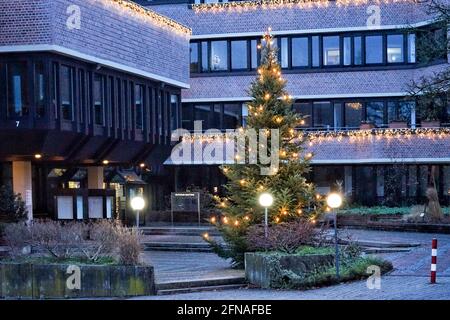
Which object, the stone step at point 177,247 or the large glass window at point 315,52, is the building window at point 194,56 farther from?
the stone step at point 177,247

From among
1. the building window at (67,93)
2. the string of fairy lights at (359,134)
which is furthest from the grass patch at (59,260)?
the string of fairy lights at (359,134)

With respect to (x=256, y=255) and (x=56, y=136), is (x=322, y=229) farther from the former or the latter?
(x=56, y=136)

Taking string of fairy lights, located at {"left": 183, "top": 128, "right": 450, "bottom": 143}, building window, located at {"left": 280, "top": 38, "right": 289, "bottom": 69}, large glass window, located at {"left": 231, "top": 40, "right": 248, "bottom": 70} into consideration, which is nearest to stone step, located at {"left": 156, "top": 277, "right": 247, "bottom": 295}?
string of fairy lights, located at {"left": 183, "top": 128, "right": 450, "bottom": 143}

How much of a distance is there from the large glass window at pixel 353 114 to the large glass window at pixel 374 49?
2.34 m

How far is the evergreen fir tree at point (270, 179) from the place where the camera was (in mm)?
19969

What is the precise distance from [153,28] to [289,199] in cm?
1704

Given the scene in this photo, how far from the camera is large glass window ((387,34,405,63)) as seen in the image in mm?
41125

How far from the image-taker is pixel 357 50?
137ft

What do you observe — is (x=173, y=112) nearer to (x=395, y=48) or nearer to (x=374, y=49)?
(x=374, y=49)

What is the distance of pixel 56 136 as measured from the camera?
2856cm

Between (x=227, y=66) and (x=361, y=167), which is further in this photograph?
(x=227, y=66)

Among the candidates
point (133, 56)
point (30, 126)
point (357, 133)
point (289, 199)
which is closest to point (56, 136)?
point (30, 126)

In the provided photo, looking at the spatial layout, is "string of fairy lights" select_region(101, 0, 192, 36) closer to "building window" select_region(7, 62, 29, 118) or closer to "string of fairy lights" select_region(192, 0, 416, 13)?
"string of fairy lights" select_region(192, 0, 416, 13)

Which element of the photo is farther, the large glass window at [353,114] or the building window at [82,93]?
the large glass window at [353,114]
